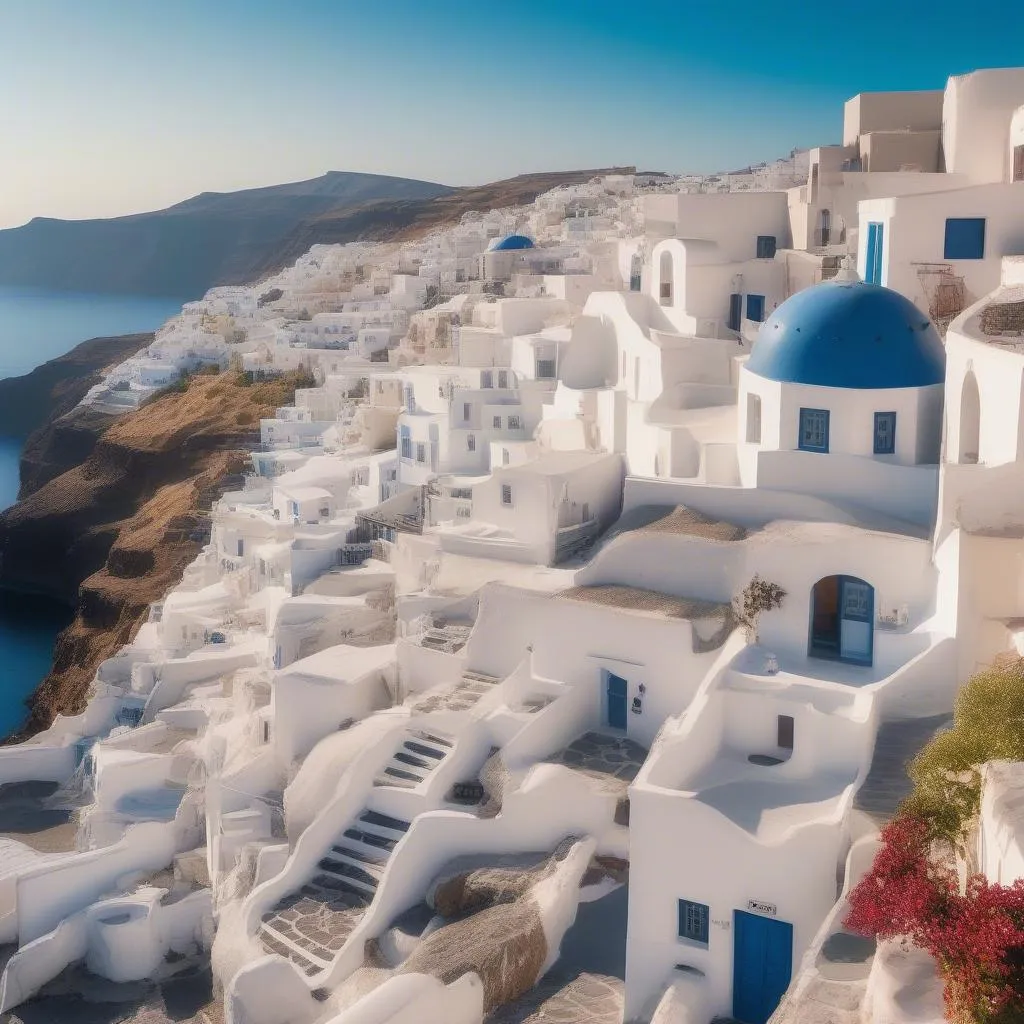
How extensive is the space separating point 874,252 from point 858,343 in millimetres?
4531

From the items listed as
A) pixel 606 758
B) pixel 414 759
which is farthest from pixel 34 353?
pixel 606 758

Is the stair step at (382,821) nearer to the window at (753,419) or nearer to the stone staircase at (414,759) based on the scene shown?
the stone staircase at (414,759)

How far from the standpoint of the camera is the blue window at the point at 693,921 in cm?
1256

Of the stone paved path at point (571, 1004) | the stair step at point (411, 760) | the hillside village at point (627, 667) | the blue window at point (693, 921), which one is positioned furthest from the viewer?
the stair step at point (411, 760)

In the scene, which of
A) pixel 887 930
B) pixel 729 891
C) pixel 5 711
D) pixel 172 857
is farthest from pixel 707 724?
pixel 5 711

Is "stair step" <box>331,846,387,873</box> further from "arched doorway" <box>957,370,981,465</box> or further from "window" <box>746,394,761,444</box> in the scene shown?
"arched doorway" <box>957,370,981,465</box>

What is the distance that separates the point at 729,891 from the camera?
1234cm

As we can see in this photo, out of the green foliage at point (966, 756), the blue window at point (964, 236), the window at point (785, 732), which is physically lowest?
the window at point (785, 732)

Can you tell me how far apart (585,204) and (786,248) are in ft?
104

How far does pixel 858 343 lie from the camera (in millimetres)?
18141

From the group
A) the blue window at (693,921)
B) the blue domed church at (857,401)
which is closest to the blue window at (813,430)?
the blue domed church at (857,401)

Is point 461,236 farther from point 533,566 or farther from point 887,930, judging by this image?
point 887,930

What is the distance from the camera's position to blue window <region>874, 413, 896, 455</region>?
60.0ft

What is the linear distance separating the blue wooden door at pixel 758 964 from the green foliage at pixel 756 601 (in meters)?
4.77
